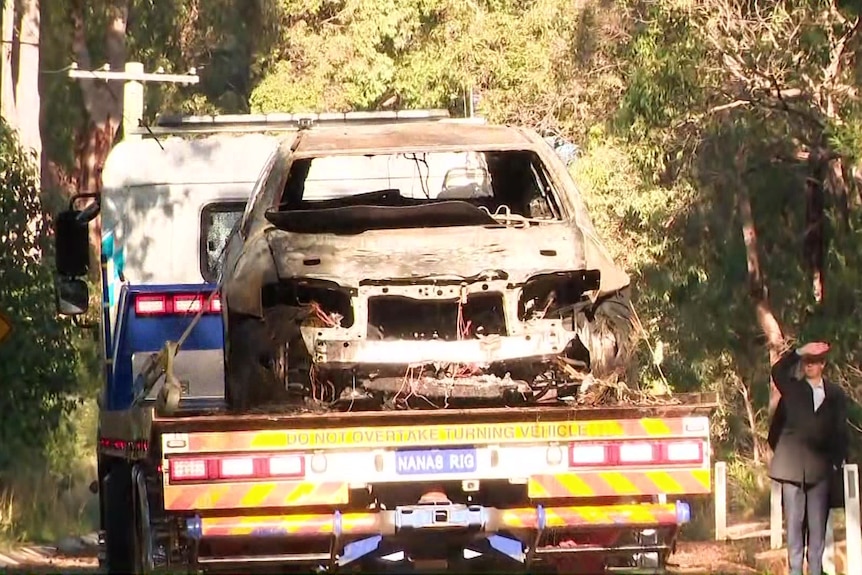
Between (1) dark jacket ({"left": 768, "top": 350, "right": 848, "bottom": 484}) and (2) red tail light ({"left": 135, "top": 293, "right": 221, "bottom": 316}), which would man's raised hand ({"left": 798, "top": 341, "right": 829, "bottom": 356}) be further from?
(2) red tail light ({"left": 135, "top": 293, "right": 221, "bottom": 316})

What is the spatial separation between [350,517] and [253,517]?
42cm

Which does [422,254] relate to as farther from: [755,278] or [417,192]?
[755,278]

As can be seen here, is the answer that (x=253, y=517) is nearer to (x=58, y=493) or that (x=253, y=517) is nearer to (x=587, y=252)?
(x=587, y=252)

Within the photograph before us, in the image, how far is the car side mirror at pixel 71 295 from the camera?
11781 millimetres

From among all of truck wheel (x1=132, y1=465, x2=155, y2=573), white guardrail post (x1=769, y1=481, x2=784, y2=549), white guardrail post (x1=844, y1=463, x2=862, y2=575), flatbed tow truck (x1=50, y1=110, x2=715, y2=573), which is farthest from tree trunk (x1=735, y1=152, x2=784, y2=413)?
flatbed tow truck (x1=50, y1=110, x2=715, y2=573)

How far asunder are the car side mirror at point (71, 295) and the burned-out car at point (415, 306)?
8.90 feet

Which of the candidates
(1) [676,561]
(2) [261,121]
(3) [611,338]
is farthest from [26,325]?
(3) [611,338]

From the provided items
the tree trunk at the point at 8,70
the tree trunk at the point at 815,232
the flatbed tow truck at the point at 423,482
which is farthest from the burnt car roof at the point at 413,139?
the tree trunk at the point at 8,70

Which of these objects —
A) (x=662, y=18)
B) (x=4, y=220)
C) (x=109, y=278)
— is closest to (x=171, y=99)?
(x=4, y=220)

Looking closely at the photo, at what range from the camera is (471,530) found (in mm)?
8164

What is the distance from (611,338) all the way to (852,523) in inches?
136

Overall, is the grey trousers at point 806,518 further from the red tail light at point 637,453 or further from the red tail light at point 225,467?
the red tail light at point 225,467

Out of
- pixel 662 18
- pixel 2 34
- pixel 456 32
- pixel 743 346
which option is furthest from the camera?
pixel 456 32

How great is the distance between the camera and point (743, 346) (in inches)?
891
